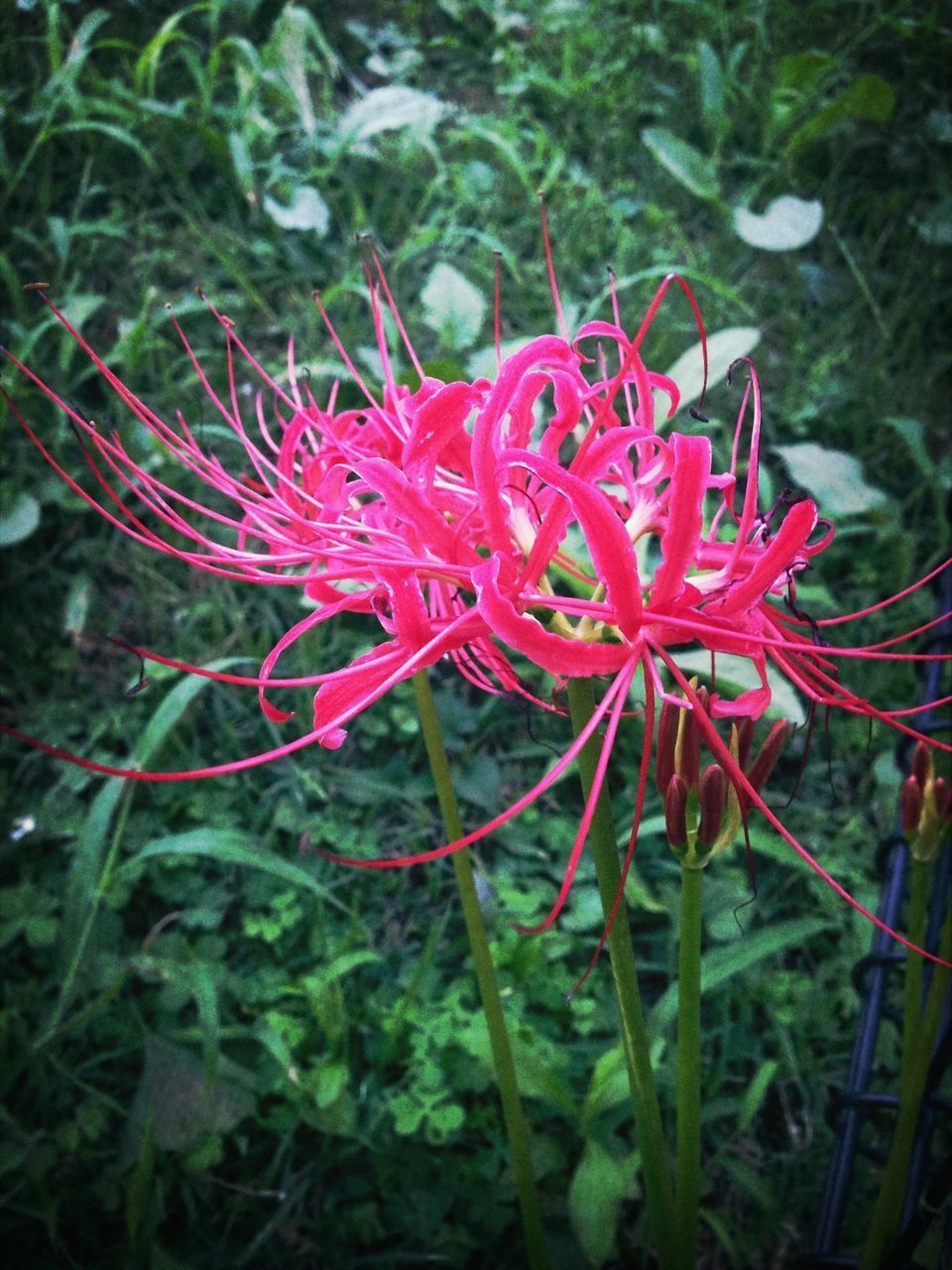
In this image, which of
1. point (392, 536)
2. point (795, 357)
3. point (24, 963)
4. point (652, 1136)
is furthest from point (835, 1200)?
point (795, 357)

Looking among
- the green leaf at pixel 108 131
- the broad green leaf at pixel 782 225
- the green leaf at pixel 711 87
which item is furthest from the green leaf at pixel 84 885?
the green leaf at pixel 711 87

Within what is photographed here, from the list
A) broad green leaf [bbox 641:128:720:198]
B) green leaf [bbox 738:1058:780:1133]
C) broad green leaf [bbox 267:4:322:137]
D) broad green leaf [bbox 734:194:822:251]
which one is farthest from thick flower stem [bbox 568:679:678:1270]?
broad green leaf [bbox 267:4:322:137]

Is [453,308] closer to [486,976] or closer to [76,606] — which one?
→ [76,606]

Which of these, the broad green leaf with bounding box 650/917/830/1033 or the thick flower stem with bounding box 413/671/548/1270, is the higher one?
the thick flower stem with bounding box 413/671/548/1270

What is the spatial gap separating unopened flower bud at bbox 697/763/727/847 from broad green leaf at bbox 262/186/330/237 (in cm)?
161

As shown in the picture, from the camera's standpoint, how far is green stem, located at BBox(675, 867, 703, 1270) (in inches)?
26.3

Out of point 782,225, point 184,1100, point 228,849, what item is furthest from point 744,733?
point 782,225

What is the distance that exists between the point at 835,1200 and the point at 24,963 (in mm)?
1031

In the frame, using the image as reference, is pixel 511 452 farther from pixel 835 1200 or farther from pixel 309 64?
pixel 309 64

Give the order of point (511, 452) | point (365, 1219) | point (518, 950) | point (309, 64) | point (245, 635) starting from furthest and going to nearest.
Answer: point (309, 64) < point (245, 635) < point (518, 950) < point (365, 1219) < point (511, 452)

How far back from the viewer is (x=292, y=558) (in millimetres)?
677

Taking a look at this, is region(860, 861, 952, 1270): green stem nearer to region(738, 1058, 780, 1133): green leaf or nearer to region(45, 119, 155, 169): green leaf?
region(738, 1058, 780, 1133): green leaf

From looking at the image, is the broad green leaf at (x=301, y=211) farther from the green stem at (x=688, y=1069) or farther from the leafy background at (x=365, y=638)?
the green stem at (x=688, y=1069)

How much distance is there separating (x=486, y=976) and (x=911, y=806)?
0.37m
